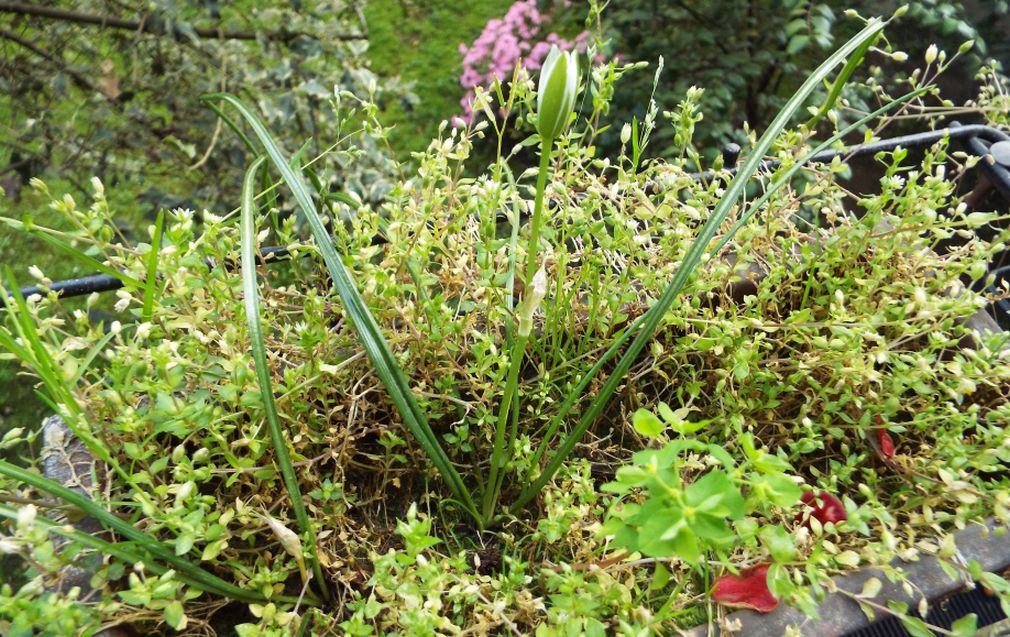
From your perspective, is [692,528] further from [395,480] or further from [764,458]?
[395,480]

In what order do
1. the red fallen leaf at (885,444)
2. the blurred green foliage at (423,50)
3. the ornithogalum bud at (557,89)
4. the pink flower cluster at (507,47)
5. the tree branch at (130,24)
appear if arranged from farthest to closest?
1. the blurred green foliage at (423,50)
2. the pink flower cluster at (507,47)
3. the tree branch at (130,24)
4. the red fallen leaf at (885,444)
5. the ornithogalum bud at (557,89)

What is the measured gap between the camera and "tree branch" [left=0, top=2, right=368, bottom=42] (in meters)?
1.67

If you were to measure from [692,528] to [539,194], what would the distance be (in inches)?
13.5

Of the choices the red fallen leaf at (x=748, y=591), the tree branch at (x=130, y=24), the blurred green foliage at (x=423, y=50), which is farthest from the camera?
the blurred green foliage at (x=423, y=50)

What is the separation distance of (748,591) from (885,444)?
32 centimetres

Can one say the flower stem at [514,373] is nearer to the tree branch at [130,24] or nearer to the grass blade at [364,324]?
the grass blade at [364,324]

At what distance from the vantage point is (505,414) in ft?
2.68

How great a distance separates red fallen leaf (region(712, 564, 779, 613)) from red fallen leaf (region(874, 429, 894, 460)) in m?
0.29

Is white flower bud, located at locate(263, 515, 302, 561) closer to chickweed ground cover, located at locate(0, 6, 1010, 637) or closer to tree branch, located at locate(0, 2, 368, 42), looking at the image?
chickweed ground cover, located at locate(0, 6, 1010, 637)

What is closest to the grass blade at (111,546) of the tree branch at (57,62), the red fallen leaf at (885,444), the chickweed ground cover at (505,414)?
the chickweed ground cover at (505,414)

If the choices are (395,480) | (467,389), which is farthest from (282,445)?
(467,389)

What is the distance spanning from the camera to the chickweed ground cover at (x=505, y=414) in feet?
2.30

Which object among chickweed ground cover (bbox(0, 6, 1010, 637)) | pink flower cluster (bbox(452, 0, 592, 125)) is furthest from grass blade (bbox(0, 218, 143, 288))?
pink flower cluster (bbox(452, 0, 592, 125))

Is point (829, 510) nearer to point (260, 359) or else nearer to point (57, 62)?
point (260, 359)
